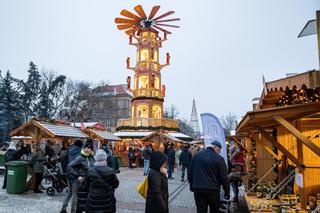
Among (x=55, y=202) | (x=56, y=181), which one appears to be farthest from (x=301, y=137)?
(x=56, y=181)

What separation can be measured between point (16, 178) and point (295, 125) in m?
9.52

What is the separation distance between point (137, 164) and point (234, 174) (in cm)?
1827

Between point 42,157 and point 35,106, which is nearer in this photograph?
point 42,157

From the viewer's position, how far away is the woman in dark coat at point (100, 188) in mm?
4727

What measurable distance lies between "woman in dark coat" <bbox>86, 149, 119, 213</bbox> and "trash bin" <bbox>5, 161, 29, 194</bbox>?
278 inches

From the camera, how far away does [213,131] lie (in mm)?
7266

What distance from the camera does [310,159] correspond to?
7.27 m

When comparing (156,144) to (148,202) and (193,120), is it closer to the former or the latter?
(148,202)

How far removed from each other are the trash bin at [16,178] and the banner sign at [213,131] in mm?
7198

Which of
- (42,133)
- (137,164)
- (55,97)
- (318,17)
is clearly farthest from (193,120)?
(318,17)

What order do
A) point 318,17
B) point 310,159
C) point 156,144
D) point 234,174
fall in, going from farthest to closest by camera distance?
point 156,144 → point 234,174 → point 310,159 → point 318,17

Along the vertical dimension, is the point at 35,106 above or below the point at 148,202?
above

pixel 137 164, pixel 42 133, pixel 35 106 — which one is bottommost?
pixel 137 164

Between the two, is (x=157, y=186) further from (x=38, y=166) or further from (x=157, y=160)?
(x=38, y=166)
